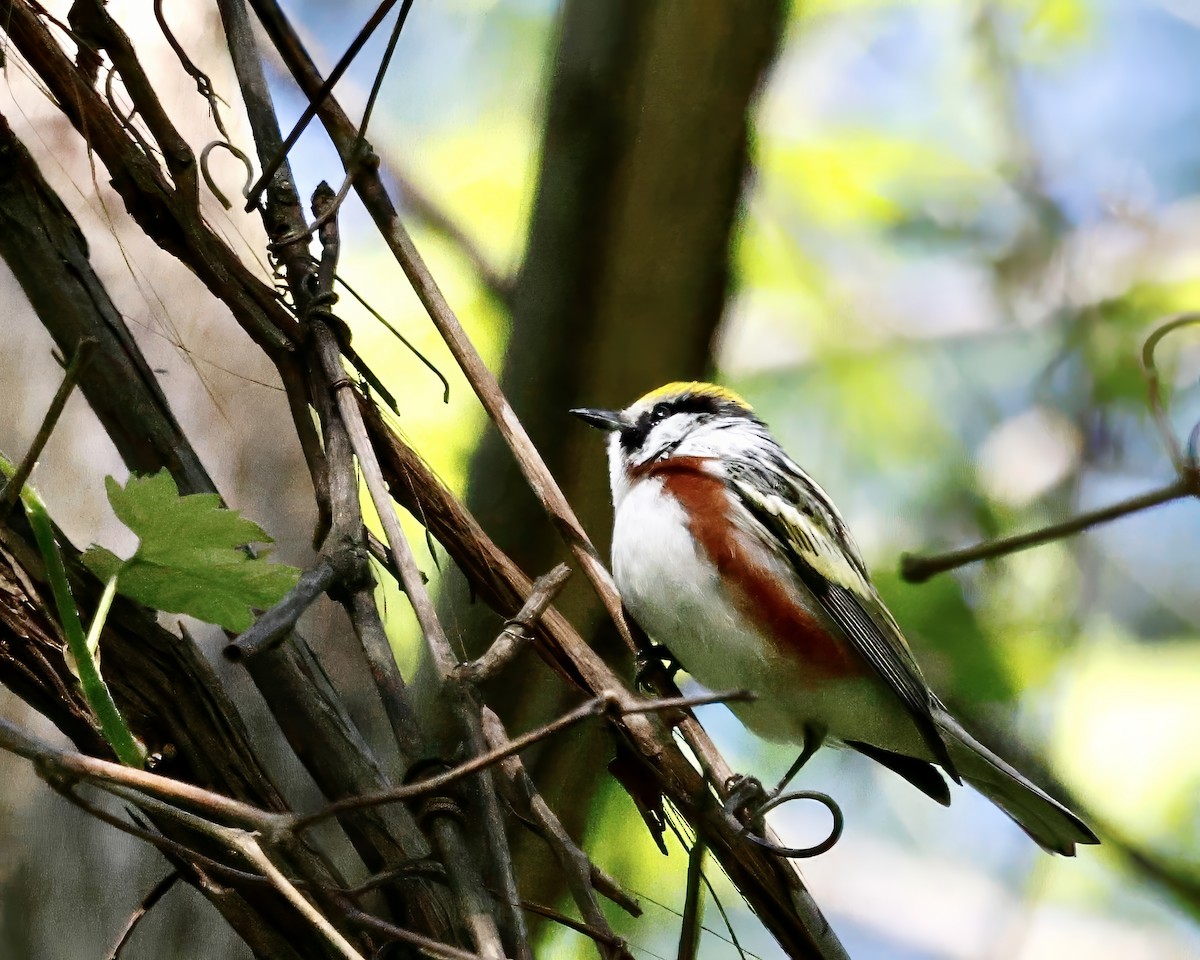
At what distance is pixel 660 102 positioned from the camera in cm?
264

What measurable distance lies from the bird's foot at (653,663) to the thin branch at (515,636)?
0.63 m

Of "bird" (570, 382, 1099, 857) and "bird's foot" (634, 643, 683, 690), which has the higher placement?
"bird" (570, 382, 1099, 857)

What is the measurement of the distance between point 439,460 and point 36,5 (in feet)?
4.09

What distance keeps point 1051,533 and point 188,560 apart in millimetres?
952

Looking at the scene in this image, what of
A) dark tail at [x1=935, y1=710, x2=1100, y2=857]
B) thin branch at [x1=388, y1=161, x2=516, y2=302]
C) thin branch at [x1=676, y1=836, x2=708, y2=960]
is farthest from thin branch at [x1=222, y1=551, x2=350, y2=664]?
thin branch at [x1=388, y1=161, x2=516, y2=302]

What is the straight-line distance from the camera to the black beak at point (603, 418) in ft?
7.90

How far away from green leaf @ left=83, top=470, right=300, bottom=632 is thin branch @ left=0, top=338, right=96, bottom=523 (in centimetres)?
10

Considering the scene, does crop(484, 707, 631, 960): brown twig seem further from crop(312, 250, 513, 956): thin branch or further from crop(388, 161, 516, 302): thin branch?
crop(388, 161, 516, 302): thin branch

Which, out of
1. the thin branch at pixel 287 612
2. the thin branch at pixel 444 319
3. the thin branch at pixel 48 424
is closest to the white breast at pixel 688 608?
the thin branch at pixel 444 319

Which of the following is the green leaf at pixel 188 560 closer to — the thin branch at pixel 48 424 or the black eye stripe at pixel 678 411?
the thin branch at pixel 48 424

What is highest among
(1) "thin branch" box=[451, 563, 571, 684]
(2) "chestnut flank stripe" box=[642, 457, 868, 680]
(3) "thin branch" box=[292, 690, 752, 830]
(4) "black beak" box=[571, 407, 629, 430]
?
(4) "black beak" box=[571, 407, 629, 430]

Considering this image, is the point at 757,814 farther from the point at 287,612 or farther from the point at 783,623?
the point at 287,612

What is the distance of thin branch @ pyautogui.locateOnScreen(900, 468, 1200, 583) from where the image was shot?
2.73 feet

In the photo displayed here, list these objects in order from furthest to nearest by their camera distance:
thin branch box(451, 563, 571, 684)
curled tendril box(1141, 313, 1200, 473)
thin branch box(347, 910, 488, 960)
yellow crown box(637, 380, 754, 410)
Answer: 1. yellow crown box(637, 380, 754, 410)
2. thin branch box(451, 563, 571, 684)
3. thin branch box(347, 910, 488, 960)
4. curled tendril box(1141, 313, 1200, 473)
